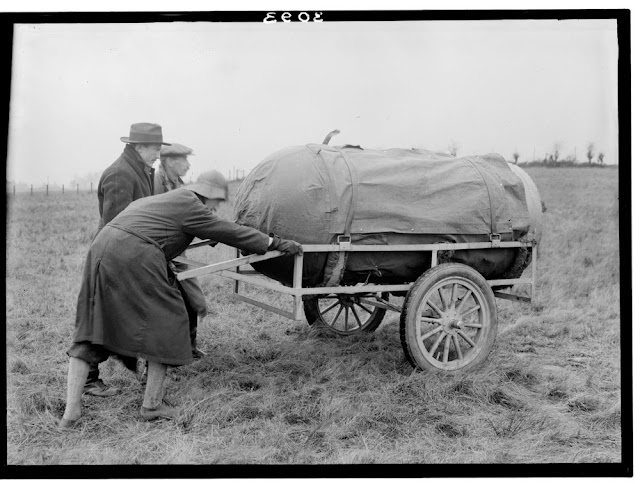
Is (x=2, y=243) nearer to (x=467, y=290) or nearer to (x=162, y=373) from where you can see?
(x=162, y=373)

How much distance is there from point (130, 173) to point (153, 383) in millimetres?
1861

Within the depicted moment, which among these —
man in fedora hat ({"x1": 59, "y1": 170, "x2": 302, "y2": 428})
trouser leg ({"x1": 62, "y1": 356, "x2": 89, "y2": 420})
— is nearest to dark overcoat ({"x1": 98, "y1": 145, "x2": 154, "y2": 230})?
man in fedora hat ({"x1": 59, "y1": 170, "x2": 302, "y2": 428})

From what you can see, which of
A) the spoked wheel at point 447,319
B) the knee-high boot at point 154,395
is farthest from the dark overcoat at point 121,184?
the spoked wheel at point 447,319

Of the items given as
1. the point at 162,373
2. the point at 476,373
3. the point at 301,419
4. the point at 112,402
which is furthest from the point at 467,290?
the point at 112,402

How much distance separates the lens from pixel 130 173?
5.63 meters

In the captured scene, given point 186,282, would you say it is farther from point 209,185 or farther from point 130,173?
point 209,185

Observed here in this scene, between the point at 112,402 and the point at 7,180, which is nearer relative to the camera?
the point at 7,180

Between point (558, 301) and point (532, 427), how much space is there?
4.03 m

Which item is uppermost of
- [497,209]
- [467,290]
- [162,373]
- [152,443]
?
[497,209]

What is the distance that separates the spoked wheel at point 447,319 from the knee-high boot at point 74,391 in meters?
2.54

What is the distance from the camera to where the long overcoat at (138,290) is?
4.66 metres

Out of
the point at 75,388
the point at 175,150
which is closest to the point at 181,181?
the point at 175,150

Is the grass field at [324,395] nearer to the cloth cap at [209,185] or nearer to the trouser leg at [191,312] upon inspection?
the trouser leg at [191,312]

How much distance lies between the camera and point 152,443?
447cm
